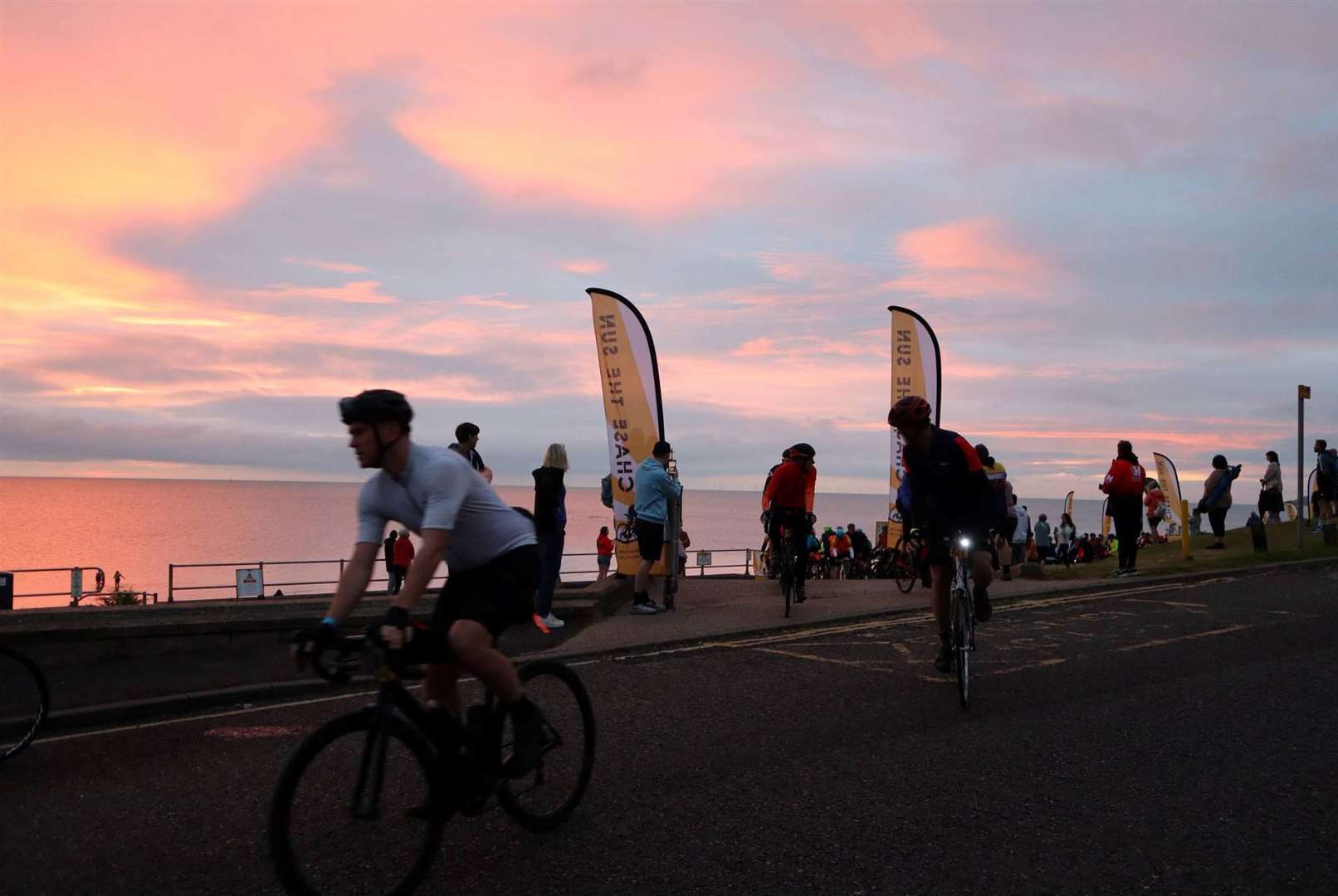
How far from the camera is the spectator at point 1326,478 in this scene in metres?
22.7

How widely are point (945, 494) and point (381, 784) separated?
4724 mm

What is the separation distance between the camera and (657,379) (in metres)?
17.6

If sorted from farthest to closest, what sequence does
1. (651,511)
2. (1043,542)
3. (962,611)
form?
1. (1043,542)
2. (651,511)
3. (962,611)

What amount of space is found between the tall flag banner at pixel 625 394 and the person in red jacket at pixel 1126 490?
6.87 metres

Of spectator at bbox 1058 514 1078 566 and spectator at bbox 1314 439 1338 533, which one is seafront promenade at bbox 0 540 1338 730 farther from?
spectator at bbox 1058 514 1078 566

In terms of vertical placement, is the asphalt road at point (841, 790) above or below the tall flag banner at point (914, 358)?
→ below

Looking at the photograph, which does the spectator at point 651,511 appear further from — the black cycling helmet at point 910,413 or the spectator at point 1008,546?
the black cycling helmet at point 910,413

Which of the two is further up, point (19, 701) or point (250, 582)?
point (19, 701)

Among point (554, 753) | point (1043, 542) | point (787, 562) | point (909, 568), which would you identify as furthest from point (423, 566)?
point (1043, 542)

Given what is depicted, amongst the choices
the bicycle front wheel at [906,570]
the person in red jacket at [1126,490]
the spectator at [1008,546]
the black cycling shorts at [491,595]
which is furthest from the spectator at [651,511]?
the black cycling shorts at [491,595]

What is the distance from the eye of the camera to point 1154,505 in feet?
95.3

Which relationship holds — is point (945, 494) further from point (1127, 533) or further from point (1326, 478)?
point (1326, 478)

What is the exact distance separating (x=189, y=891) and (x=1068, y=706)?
17.7 feet

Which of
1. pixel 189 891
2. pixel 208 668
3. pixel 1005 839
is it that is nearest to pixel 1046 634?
pixel 1005 839
